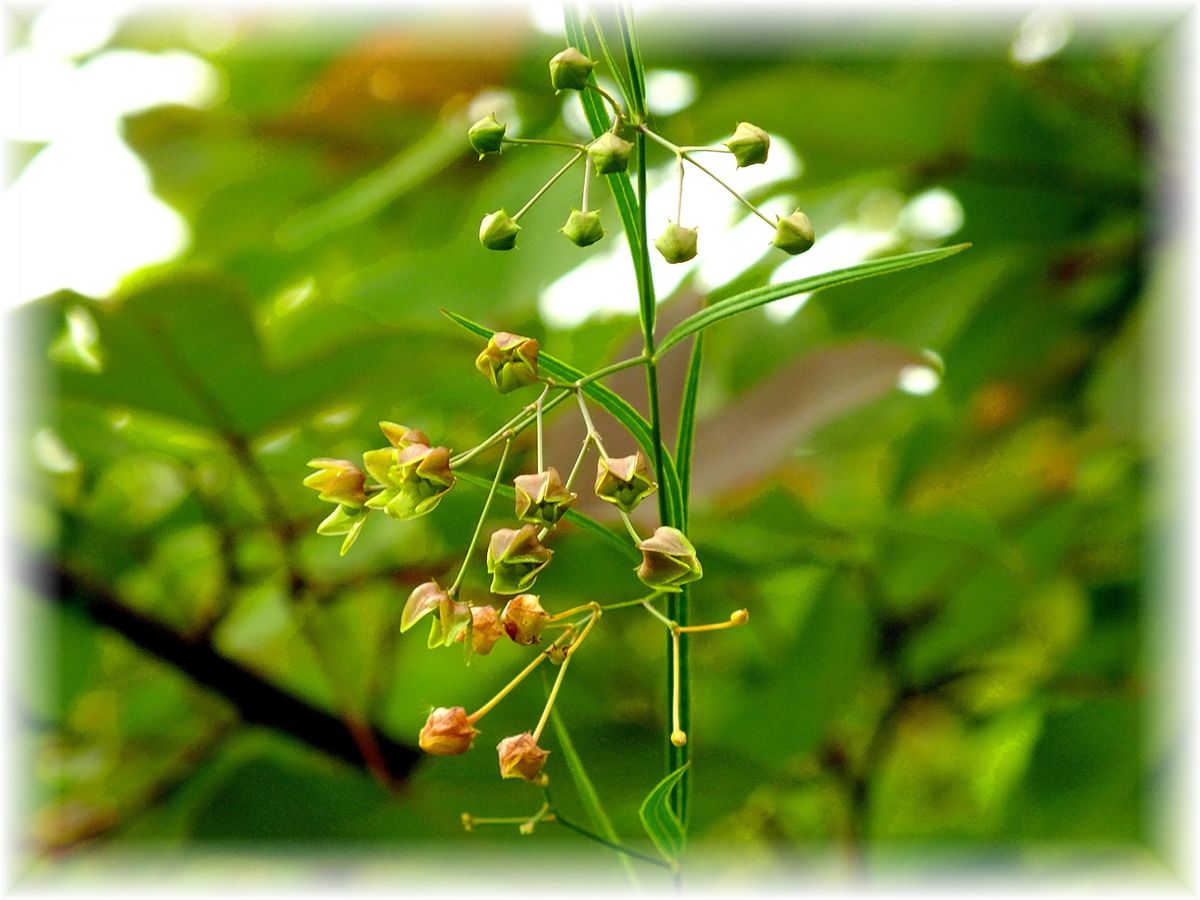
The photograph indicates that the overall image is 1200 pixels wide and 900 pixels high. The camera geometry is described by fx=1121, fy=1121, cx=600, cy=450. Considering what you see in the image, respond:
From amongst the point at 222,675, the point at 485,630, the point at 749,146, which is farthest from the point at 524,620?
the point at 222,675

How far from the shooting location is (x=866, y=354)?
1.65 feet

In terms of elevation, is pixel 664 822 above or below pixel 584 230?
below

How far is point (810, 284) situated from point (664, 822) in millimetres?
118

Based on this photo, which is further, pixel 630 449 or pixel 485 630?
pixel 630 449

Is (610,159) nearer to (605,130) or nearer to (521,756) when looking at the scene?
(605,130)

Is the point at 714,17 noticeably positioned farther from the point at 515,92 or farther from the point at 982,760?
the point at 982,760

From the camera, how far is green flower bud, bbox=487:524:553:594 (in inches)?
9.4

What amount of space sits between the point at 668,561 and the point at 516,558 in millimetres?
33

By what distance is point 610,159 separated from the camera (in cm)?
21

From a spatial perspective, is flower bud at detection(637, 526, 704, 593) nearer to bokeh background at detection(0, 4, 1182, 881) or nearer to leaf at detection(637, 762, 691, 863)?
leaf at detection(637, 762, 691, 863)

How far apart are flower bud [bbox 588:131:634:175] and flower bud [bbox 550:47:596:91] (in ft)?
0.05

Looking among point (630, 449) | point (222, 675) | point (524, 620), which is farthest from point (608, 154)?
point (222, 675)

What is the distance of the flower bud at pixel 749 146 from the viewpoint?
247mm

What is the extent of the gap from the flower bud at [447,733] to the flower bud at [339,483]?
0.18 feet
